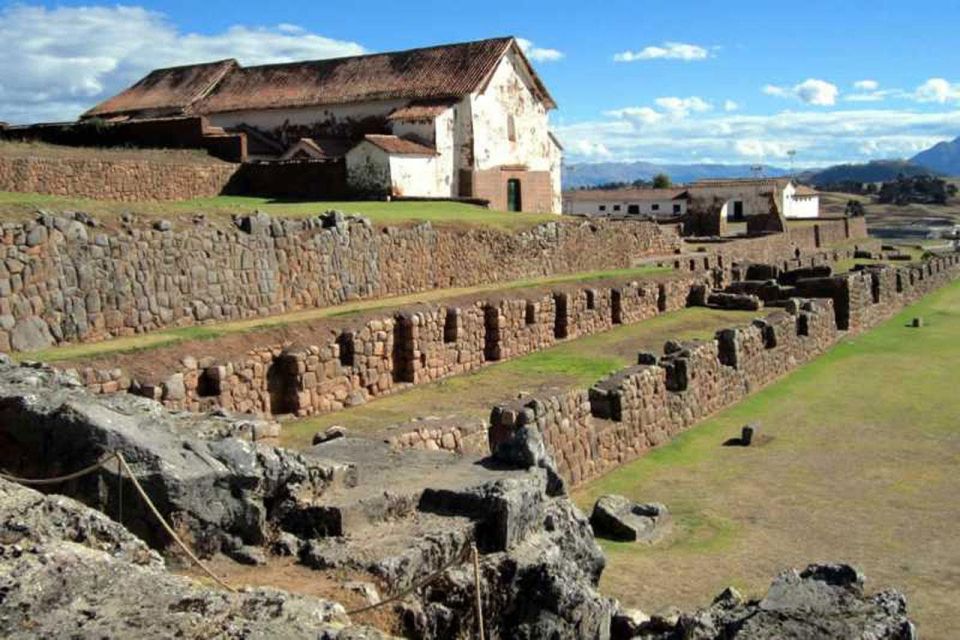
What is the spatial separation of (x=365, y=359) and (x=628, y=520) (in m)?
7.23

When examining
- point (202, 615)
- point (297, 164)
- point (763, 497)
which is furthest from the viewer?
point (297, 164)

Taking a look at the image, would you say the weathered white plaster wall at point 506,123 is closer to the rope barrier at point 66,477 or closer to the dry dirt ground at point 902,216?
the rope barrier at point 66,477

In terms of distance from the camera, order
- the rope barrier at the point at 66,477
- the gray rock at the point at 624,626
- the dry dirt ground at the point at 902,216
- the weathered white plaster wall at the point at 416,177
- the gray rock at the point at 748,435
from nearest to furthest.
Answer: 1. the rope barrier at the point at 66,477
2. the gray rock at the point at 624,626
3. the gray rock at the point at 748,435
4. the weathered white plaster wall at the point at 416,177
5. the dry dirt ground at the point at 902,216

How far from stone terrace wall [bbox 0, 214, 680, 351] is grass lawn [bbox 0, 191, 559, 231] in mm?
704

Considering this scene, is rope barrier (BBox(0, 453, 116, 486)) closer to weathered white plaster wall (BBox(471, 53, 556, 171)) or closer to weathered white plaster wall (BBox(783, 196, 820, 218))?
weathered white plaster wall (BBox(471, 53, 556, 171))

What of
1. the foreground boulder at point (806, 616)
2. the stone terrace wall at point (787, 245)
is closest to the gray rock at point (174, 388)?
the foreground boulder at point (806, 616)

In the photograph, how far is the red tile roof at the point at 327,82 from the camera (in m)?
41.7

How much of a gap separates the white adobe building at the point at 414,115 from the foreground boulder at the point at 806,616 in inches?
1149

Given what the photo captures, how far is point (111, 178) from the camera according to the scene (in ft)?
89.9

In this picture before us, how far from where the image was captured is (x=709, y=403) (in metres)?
19.5

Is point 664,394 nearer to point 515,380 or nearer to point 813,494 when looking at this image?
point 515,380

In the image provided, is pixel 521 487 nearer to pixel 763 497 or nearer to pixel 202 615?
pixel 202 615

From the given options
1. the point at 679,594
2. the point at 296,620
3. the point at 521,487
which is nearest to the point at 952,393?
the point at 679,594

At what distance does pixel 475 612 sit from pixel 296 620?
80.2 inches
